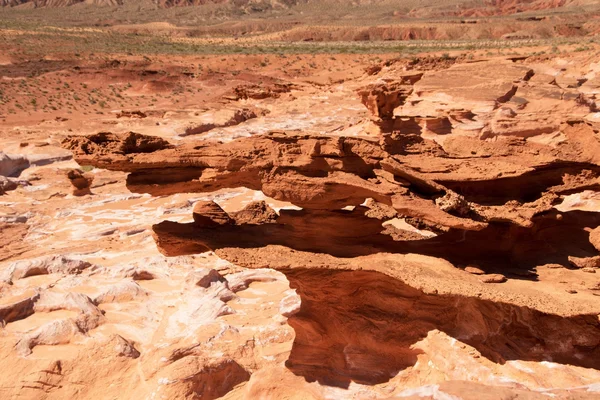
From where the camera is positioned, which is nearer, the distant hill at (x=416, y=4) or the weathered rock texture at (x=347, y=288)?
the weathered rock texture at (x=347, y=288)

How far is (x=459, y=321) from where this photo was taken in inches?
176

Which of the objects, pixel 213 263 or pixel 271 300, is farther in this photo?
pixel 213 263

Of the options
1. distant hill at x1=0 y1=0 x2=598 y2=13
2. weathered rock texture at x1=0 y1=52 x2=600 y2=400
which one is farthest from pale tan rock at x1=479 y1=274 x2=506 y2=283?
distant hill at x1=0 y1=0 x2=598 y2=13

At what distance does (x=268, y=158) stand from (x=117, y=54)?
39644 mm

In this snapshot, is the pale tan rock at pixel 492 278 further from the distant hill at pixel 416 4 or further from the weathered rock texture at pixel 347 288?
the distant hill at pixel 416 4

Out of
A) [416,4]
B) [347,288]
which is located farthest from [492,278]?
[416,4]

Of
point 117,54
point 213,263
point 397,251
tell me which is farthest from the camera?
point 117,54

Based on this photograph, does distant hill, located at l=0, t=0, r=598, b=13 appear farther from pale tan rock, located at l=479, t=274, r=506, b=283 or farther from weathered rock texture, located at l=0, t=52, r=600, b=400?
pale tan rock, located at l=479, t=274, r=506, b=283

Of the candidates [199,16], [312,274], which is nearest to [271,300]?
[312,274]

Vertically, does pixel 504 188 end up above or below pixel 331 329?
above

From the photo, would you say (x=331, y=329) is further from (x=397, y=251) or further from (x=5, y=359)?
(x=5, y=359)

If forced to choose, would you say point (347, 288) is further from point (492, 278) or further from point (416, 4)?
point (416, 4)

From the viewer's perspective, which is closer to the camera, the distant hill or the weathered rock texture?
the weathered rock texture

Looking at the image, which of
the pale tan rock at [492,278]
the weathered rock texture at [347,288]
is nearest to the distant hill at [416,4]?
the weathered rock texture at [347,288]
